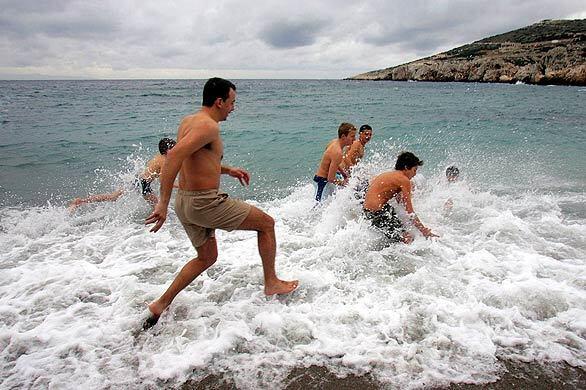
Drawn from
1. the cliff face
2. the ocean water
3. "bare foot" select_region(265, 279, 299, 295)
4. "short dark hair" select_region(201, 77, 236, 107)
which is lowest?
the ocean water

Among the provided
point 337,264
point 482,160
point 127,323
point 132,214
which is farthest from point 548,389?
point 482,160

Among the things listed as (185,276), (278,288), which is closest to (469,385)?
(278,288)

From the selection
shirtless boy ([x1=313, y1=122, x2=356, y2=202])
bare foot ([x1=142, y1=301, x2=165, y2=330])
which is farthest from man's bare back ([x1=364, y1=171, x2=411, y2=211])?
bare foot ([x1=142, y1=301, x2=165, y2=330])

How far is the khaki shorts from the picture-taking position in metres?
3.43

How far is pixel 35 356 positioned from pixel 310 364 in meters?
2.29

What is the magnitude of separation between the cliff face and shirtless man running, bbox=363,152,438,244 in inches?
2524

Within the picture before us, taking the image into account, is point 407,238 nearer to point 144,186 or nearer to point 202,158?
point 202,158

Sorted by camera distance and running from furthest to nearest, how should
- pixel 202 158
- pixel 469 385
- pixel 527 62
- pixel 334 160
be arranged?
pixel 527 62
pixel 334 160
pixel 202 158
pixel 469 385

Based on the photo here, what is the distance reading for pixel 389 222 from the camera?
5641 millimetres

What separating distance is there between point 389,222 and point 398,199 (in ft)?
1.25

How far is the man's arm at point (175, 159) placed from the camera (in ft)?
10.2

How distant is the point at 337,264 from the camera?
4938 mm

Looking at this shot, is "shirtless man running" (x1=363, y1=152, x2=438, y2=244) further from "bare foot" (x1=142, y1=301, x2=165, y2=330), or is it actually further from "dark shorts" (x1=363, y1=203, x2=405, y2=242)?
"bare foot" (x1=142, y1=301, x2=165, y2=330)

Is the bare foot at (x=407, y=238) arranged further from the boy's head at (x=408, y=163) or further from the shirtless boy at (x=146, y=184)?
the shirtless boy at (x=146, y=184)
